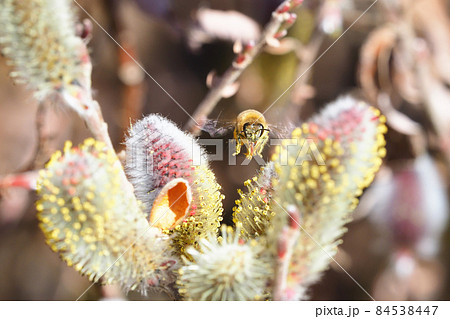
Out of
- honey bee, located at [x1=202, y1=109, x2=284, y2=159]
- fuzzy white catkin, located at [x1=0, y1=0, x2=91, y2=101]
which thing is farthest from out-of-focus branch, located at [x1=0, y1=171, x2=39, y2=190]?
honey bee, located at [x1=202, y1=109, x2=284, y2=159]

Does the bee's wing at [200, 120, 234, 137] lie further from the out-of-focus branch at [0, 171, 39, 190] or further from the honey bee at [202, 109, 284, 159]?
the out-of-focus branch at [0, 171, 39, 190]

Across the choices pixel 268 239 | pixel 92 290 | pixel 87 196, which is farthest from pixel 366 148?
pixel 92 290

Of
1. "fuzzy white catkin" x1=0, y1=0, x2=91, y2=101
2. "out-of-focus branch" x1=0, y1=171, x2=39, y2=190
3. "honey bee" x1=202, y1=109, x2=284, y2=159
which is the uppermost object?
"fuzzy white catkin" x1=0, y1=0, x2=91, y2=101

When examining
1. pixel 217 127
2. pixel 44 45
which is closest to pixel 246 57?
pixel 217 127

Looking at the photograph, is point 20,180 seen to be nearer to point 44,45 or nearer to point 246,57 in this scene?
point 44,45

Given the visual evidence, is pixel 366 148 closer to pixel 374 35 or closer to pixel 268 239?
pixel 268 239

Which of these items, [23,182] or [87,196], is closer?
[87,196]

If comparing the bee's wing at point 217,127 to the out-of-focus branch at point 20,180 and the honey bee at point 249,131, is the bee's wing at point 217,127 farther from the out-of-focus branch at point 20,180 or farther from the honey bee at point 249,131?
the out-of-focus branch at point 20,180
